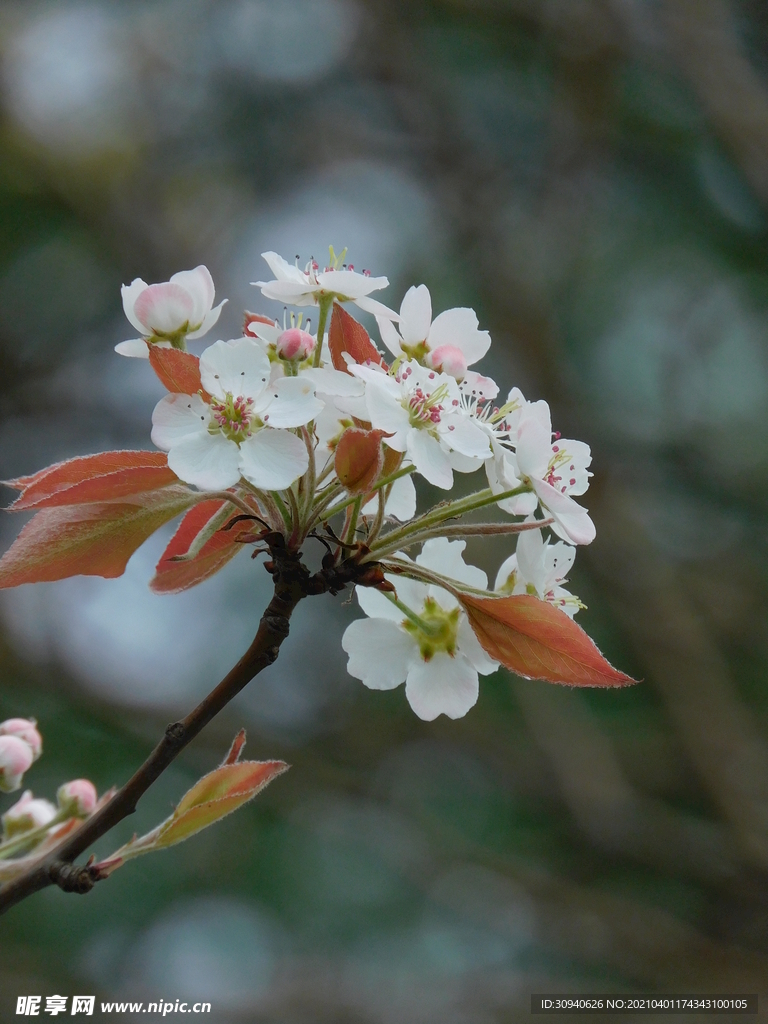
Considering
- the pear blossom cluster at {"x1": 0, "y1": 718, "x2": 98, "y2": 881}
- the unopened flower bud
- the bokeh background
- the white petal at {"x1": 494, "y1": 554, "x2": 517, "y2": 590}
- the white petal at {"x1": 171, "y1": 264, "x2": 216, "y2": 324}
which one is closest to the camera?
the white petal at {"x1": 171, "y1": 264, "x2": 216, "y2": 324}

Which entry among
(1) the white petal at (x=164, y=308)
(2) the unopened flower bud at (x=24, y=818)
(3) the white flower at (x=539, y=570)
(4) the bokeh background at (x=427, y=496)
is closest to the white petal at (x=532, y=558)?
(3) the white flower at (x=539, y=570)

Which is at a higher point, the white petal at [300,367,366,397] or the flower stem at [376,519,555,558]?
the white petal at [300,367,366,397]

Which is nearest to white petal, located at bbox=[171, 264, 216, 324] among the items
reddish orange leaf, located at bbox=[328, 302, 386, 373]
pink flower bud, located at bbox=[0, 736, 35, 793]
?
reddish orange leaf, located at bbox=[328, 302, 386, 373]

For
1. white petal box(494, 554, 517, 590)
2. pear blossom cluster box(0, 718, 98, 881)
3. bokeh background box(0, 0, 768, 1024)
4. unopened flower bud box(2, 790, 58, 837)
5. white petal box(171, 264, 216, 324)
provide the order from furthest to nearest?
bokeh background box(0, 0, 768, 1024), unopened flower bud box(2, 790, 58, 837), pear blossom cluster box(0, 718, 98, 881), white petal box(494, 554, 517, 590), white petal box(171, 264, 216, 324)

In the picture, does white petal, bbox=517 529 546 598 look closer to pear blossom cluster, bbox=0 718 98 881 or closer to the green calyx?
the green calyx

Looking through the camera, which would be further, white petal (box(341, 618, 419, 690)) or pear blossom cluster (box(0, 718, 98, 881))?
pear blossom cluster (box(0, 718, 98, 881))

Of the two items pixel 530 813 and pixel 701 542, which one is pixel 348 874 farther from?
pixel 701 542

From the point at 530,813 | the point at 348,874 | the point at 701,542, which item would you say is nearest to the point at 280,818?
the point at 348,874

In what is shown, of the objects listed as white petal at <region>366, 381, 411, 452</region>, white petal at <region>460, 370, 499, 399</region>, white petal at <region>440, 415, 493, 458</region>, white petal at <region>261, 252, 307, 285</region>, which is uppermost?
white petal at <region>261, 252, 307, 285</region>
